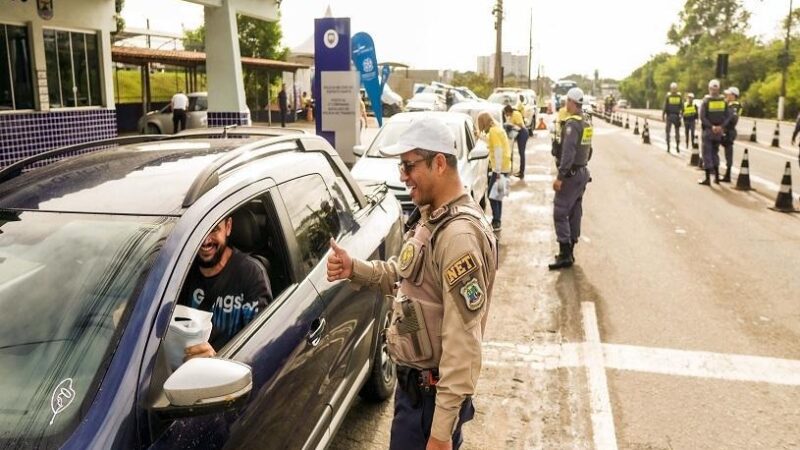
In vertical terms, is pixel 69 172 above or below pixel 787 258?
above

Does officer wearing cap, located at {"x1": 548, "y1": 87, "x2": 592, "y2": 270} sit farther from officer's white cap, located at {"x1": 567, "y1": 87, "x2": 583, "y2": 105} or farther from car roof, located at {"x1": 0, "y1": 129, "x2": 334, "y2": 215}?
car roof, located at {"x1": 0, "y1": 129, "x2": 334, "y2": 215}

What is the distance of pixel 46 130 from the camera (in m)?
11.6

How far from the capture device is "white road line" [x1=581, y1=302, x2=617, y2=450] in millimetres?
3885

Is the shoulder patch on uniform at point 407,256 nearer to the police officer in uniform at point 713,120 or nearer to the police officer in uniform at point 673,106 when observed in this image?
the police officer in uniform at point 713,120

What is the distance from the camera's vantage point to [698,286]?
678cm

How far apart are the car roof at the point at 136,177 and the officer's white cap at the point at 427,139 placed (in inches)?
30.2

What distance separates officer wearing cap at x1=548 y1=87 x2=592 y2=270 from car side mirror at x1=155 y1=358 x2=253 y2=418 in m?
5.75

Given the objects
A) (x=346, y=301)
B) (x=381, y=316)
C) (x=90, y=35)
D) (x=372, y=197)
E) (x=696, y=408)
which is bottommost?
(x=696, y=408)

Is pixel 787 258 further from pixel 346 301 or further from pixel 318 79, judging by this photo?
pixel 318 79

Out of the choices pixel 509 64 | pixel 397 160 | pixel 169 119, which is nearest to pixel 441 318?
pixel 397 160

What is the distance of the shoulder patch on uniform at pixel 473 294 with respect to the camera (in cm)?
220

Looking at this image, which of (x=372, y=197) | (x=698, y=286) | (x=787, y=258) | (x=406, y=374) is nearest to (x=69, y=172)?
(x=406, y=374)

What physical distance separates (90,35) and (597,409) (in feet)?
41.0

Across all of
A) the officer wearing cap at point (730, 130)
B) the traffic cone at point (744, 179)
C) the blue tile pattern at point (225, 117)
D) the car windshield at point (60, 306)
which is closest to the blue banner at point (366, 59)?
the blue tile pattern at point (225, 117)
